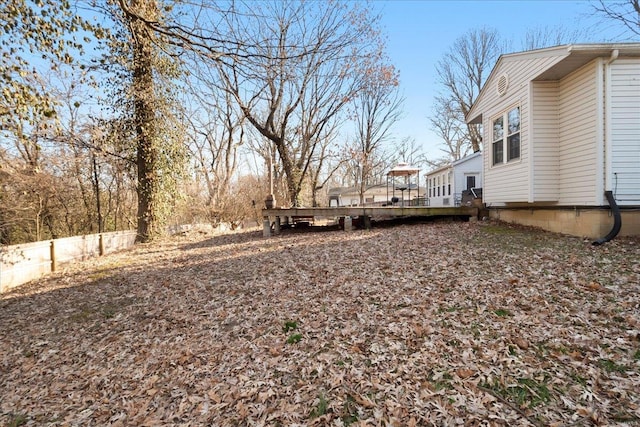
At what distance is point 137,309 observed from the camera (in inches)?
172

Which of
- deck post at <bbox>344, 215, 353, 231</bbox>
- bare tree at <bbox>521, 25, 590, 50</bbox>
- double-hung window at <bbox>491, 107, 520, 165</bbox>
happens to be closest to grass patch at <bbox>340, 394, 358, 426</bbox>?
double-hung window at <bbox>491, 107, 520, 165</bbox>

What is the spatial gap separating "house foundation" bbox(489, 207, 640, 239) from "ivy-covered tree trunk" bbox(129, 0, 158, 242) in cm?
983

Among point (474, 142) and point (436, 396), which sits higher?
point (474, 142)

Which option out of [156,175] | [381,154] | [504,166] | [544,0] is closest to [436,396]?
[504,166]

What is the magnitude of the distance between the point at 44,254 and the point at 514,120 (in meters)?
10.6

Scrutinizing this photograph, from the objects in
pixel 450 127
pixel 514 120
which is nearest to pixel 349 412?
pixel 514 120

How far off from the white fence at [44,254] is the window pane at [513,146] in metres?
10.3

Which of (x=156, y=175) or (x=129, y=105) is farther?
(x=156, y=175)

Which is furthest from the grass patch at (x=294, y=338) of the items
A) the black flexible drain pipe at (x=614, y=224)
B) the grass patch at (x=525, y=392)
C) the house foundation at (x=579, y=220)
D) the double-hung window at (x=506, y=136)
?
the double-hung window at (x=506, y=136)

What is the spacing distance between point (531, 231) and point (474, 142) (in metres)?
16.6

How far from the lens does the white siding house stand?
5.46m

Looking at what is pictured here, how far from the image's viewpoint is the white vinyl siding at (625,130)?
546 cm

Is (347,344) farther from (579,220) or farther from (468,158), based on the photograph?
(468,158)

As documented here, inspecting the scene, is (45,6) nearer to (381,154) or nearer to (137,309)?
(137,309)
